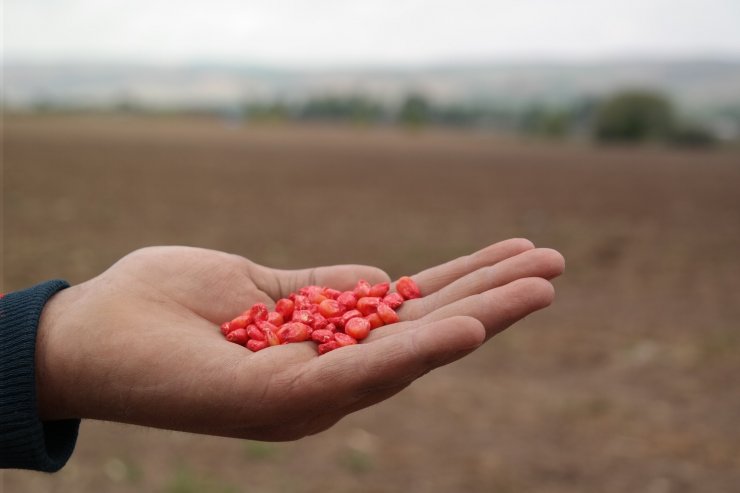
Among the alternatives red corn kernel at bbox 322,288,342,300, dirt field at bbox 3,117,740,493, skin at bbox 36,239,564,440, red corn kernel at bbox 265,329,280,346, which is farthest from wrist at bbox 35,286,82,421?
dirt field at bbox 3,117,740,493

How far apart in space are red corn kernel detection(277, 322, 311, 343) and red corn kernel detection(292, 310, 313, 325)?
56mm

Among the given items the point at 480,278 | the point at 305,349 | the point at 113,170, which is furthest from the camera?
the point at 113,170

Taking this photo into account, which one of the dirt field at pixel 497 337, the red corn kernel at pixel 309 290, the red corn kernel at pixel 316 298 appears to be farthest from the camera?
the dirt field at pixel 497 337

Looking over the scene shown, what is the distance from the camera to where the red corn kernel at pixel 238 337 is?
2826 millimetres

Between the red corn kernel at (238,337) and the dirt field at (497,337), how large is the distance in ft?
6.89

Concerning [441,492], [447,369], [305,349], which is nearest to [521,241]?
[305,349]

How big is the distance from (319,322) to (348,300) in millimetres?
285

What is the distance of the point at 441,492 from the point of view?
15.5 ft

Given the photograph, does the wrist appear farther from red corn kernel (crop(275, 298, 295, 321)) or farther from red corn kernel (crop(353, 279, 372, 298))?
red corn kernel (crop(353, 279, 372, 298))

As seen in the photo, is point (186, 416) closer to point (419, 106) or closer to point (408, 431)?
point (408, 431)

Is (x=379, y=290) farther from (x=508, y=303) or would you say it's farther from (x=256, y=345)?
(x=508, y=303)

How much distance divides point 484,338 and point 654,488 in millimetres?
3110

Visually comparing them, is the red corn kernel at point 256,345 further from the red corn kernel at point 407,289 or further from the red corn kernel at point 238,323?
the red corn kernel at point 407,289

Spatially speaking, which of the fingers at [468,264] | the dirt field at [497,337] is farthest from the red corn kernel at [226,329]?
the dirt field at [497,337]
